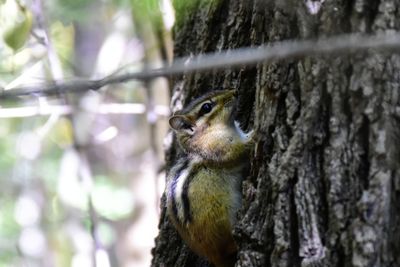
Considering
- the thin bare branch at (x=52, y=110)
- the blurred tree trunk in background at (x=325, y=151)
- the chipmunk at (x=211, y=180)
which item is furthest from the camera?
the thin bare branch at (x=52, y=110)

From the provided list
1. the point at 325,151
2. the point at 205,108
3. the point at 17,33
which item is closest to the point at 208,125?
the point at 205,108

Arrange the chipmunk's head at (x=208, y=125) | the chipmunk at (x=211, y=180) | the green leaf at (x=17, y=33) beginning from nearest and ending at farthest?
the chipmunk at (x=211, y=180), the chipmunk's head at (x=208, y=125), the green leaf at (x=17, y=33)

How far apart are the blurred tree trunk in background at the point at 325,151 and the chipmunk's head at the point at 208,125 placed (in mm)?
399

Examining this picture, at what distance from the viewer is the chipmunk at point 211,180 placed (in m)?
2.70

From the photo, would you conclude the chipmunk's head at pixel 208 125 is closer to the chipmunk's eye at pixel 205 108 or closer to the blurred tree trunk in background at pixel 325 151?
the chipmunk's eye at pixel 205 108

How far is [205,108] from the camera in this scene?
3078mm

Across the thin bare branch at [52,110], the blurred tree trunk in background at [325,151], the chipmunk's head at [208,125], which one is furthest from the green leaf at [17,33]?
the blurred tree trunk in background at [325,151]

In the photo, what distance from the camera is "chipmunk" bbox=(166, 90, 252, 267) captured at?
8.87ft

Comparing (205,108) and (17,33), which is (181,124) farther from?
(17,33)

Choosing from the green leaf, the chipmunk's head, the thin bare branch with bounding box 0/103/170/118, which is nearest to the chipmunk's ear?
the chipmunk's head

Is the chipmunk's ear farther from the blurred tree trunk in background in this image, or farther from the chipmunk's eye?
the blurred tree trunk in background

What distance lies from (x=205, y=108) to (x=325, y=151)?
93 centimetres

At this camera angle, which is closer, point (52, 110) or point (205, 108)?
point (205, 108)

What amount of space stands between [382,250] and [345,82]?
0.47m
